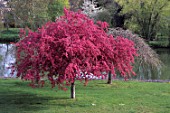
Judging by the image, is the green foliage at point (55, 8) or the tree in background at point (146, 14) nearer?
the tree in background at point (146, 14)

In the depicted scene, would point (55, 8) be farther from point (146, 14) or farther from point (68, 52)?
point (68, 52)

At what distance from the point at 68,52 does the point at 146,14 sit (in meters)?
33.6

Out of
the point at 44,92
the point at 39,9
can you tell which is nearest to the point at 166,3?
the point at 39,9

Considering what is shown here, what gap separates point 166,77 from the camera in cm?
2041

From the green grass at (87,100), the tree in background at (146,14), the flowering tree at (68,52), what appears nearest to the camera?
the flowering tree at (68,52)

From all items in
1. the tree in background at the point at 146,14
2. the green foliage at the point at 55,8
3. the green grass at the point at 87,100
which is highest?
the green foliage at the point at 55,8

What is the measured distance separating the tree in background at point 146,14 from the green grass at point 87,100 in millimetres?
28456

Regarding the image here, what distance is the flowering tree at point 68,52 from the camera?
877cm

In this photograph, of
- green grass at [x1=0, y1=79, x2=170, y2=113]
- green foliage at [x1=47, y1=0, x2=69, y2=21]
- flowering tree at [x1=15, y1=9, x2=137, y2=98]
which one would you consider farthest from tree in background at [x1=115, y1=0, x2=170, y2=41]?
flowering tree at [x1=15, y1=9, x2=137, y2=98]

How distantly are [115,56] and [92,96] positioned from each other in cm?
184

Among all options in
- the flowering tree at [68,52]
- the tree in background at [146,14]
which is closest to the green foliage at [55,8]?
the tree in background at [146,14]

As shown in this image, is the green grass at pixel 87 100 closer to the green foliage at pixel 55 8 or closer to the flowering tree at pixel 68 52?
the flowering tree at pixel 68 52

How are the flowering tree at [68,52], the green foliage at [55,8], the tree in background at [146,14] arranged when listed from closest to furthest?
1. the flowering tree at [68,52]
2. the tree in background at [146,14]
3. the green foliage at [55,8]

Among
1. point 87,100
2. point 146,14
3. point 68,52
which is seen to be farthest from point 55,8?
point 68,52
